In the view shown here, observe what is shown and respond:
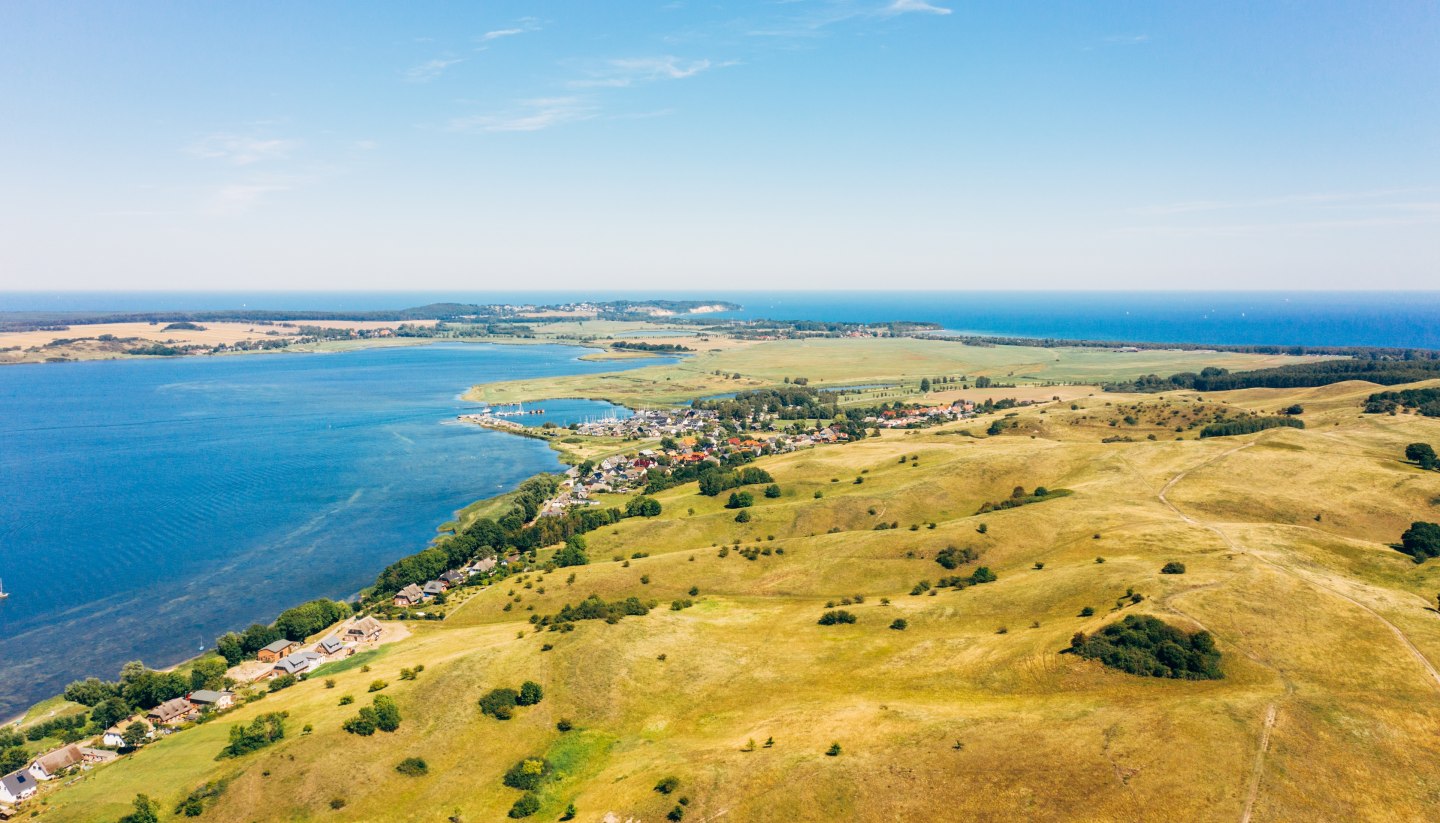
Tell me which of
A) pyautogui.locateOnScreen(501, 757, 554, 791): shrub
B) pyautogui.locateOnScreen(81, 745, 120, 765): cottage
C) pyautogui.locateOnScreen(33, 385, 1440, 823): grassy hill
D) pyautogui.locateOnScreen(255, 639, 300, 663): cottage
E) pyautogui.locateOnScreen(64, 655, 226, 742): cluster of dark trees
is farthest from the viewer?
pyautogui.locateOnScreen(255, 639, 300, 663): cottage

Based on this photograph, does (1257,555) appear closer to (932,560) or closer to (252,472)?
(932,560)

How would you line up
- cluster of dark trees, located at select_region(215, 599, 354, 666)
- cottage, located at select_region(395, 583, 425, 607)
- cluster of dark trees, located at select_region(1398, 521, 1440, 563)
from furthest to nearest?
1. cottage, located at select_region(395, 583, 425, 607)
2. cluster of dark trees, located at select_region(215, 599, 354, 666)
3. cluster of dark trees, located at select_region(1398, 521, 1440, 563)

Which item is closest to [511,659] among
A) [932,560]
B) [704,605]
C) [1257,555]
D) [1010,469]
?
[704,605]

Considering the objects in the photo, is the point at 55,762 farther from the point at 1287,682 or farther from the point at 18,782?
the point at 1287,682

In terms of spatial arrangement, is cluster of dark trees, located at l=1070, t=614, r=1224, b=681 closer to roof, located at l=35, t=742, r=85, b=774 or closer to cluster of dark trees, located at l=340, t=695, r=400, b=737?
cluster of dark trees, located at l=340, t=695, r=400, b=737

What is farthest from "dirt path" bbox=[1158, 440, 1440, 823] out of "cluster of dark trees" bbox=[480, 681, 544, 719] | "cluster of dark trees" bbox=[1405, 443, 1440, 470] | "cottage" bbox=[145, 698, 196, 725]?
"cottage" bbox=[145, 698, 196, 725]

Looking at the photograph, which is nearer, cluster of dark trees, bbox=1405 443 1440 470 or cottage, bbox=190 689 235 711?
cottage, bbox=190 689 235 711

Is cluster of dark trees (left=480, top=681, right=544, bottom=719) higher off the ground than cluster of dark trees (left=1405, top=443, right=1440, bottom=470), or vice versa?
cluster of dark trees (left=1405, top=443, right=1440, bottom=470)

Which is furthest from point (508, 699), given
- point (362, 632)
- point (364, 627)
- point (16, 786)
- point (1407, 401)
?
point (1407, 401)
